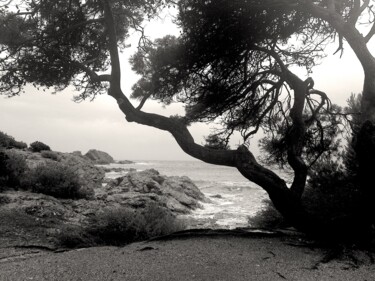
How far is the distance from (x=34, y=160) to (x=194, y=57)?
11.8 m

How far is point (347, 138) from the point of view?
8.07 meters

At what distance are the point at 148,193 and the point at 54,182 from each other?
19.4ft

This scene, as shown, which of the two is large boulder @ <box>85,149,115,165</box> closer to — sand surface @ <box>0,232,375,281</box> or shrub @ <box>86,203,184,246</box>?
shrub @ <box>86,203,184,246</box>

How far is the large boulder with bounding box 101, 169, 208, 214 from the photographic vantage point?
1273 cm

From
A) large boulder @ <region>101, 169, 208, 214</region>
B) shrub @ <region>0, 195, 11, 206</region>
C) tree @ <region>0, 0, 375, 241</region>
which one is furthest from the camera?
large boulder @ <region>101, 169, 208, 214</region>

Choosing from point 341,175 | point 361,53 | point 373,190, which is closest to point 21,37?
point 361,53

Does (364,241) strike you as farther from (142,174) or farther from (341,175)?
(142,174)

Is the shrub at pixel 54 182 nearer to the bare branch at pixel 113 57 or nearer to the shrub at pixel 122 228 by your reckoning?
the shrub at pixel 122 228

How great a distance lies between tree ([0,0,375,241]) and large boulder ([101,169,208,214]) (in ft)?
16.9

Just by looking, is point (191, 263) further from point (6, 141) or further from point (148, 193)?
point (6, 141)

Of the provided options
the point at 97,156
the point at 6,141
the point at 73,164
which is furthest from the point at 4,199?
the point at 97,156

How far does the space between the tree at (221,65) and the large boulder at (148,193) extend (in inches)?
203

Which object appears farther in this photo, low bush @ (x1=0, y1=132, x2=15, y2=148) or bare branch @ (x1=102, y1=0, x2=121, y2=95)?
low bush @ (x1=0, y1=132, x2=15, y2=148)

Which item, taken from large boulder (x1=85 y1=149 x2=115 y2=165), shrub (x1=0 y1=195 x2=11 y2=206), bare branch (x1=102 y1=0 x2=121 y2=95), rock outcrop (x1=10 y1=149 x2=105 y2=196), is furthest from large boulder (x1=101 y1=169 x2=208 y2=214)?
large boulder (x1=85 y1=149 x2=115 y2=165)
